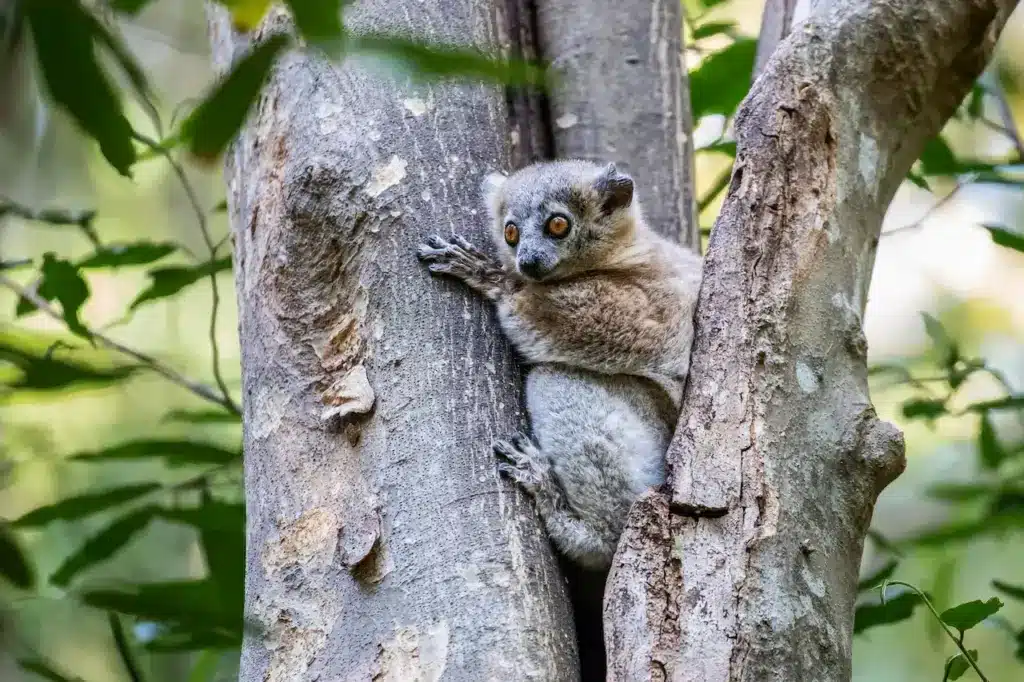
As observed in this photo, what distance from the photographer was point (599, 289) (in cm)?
381

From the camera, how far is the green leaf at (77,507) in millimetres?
2752

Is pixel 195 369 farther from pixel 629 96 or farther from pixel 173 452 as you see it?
pixel 629 96

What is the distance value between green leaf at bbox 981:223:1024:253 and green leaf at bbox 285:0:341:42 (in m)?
3.48

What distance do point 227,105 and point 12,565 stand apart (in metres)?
0.50

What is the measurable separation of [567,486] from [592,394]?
412mm

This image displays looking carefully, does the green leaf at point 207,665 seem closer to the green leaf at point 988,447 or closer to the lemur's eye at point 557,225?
the lemur's eye at point 557,225

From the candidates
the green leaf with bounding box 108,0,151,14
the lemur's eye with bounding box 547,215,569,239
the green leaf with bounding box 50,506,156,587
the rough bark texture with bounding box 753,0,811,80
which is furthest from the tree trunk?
the green leaf with bounding box 108,0,151,14

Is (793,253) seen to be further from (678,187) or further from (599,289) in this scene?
(678,187)

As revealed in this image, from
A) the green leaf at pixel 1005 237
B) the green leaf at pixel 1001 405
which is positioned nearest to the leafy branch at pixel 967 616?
the green leaf at pixel 1001 405

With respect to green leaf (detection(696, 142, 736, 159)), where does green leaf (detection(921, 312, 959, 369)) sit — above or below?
below

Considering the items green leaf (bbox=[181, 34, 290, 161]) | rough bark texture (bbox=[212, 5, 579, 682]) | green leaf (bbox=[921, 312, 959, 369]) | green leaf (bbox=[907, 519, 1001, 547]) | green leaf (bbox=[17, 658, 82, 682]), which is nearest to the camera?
green leaf (bbox=[17, 658, 82, 682])

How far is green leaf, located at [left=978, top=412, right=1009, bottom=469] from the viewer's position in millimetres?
3898

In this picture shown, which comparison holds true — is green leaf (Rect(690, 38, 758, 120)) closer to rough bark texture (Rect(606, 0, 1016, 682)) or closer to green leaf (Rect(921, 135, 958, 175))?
green leaf (Rect(921, 135, 958, 175))

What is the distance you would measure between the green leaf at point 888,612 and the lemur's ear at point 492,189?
181cm
